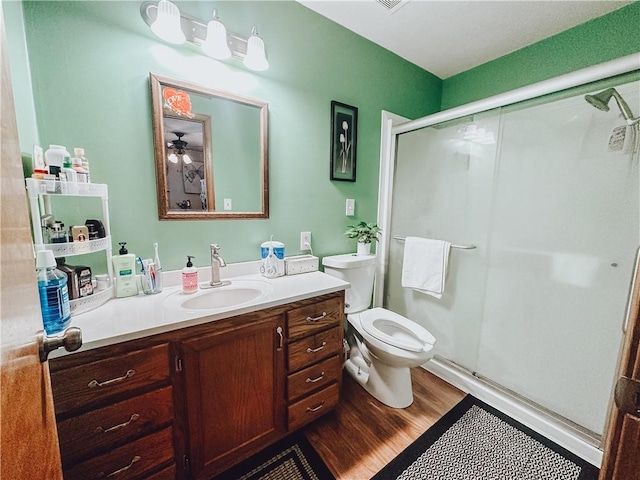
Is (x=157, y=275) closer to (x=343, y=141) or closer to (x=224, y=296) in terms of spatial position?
(x=224, y=296)

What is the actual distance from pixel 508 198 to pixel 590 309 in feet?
2.22

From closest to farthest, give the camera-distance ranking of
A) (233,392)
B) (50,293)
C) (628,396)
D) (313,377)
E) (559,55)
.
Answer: (628,396) → (50,293) → (233,392) → (313,377) → (559,55)

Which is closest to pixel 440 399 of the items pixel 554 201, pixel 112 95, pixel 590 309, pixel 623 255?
pixel 590 309

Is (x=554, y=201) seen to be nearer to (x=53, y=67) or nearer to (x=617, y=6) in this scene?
(x=617, y=6)

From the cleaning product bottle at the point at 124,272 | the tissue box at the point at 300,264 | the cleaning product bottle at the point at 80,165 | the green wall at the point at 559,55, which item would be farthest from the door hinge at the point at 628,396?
the green wall at the point at 559,55

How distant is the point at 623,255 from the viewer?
1161 millimetres

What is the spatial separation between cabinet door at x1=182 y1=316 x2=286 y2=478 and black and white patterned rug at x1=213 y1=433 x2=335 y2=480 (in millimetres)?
99

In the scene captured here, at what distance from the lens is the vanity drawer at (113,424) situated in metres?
0.74

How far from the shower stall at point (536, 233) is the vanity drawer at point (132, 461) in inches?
66.6

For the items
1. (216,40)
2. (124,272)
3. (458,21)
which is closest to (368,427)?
(124,272)

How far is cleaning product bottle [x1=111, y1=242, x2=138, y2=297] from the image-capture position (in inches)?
42.0

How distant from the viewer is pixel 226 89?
4.26 feet

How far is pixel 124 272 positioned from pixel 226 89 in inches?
39.0

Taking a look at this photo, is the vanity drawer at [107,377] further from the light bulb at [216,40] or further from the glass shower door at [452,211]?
the glass shower door at [452,211]
